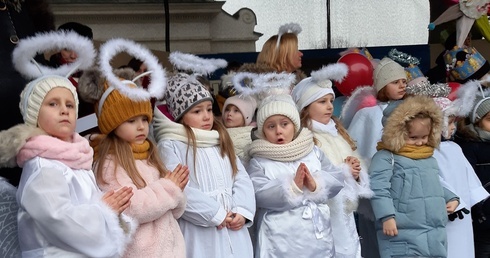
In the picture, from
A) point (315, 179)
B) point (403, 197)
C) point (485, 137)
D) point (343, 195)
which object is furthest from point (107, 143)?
point (485, 137)

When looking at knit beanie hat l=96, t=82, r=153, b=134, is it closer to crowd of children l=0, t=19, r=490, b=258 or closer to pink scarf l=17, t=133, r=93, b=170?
crowd of children l=0, t=19, r=490, b=258

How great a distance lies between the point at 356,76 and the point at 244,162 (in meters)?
1.43

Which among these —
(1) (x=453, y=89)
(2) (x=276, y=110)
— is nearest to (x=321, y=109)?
(2) (x=276, y=110)

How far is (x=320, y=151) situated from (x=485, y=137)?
4.39 feet

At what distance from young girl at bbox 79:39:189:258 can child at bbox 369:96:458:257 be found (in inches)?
56.1

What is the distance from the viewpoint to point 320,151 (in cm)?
443

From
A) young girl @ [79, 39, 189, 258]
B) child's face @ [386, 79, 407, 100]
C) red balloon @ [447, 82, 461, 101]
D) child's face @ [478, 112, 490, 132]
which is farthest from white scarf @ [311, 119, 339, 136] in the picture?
young girl @ [79, 39, 189, 258]

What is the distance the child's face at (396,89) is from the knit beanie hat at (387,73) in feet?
0.11

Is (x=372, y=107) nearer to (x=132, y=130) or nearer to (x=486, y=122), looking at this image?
(x=486, y=122)

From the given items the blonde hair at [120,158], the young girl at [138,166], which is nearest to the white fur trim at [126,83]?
the young girl at [138,166]

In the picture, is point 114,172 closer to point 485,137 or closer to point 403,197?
point 403,197

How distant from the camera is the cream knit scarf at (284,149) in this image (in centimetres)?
418

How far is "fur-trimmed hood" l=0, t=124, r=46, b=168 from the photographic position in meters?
3.07

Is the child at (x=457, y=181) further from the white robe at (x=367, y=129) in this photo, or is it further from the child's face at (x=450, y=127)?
the white robe at (x=367, y=129)
